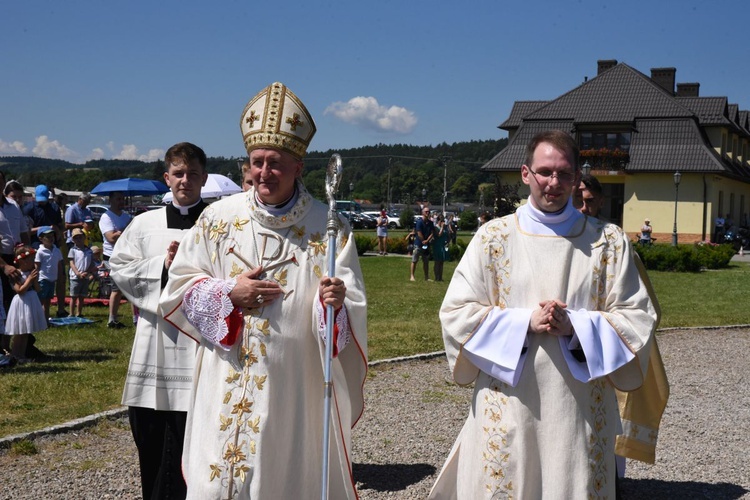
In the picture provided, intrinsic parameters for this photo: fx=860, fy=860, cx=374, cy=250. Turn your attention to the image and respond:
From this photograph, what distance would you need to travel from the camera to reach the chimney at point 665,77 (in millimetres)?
51562

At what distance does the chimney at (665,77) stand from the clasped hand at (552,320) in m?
51.2

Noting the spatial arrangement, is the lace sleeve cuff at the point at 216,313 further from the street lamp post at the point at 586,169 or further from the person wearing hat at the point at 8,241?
the person wearing hat at the point at 8,241

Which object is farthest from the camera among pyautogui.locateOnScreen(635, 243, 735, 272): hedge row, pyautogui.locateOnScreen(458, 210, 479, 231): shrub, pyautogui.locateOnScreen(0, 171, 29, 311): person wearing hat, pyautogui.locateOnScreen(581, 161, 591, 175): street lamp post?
pyautogui.locateOnScreen(458, 210, 479, 231): shrub

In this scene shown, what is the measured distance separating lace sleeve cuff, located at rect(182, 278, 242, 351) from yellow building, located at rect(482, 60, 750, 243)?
42.7 meters

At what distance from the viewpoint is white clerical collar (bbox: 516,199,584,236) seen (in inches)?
157

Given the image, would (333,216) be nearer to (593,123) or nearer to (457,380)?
(457,380)

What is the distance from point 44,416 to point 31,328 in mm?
2511

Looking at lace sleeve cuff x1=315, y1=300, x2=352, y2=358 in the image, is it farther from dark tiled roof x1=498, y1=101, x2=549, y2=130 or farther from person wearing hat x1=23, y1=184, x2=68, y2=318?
dark tiled roof x1=498, y1=101, x2=549, y2=130

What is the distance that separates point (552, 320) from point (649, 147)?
45535 millimetres

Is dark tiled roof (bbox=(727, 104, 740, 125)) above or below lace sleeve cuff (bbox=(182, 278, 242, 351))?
above

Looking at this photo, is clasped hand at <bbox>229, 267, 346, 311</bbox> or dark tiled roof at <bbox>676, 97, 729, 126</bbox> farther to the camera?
dark tiled roof at <bbox>676, 97, 729, 126</bbox>

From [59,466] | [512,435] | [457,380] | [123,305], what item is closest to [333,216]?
[457,380]

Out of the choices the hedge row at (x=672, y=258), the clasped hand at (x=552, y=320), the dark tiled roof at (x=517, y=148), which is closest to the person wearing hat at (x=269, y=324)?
the clasped hand at (x=552, y=320)

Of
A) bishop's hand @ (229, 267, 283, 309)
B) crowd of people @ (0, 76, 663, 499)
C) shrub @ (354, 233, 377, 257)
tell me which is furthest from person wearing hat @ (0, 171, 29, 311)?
shrub @ (354, 233, 377, 257)
